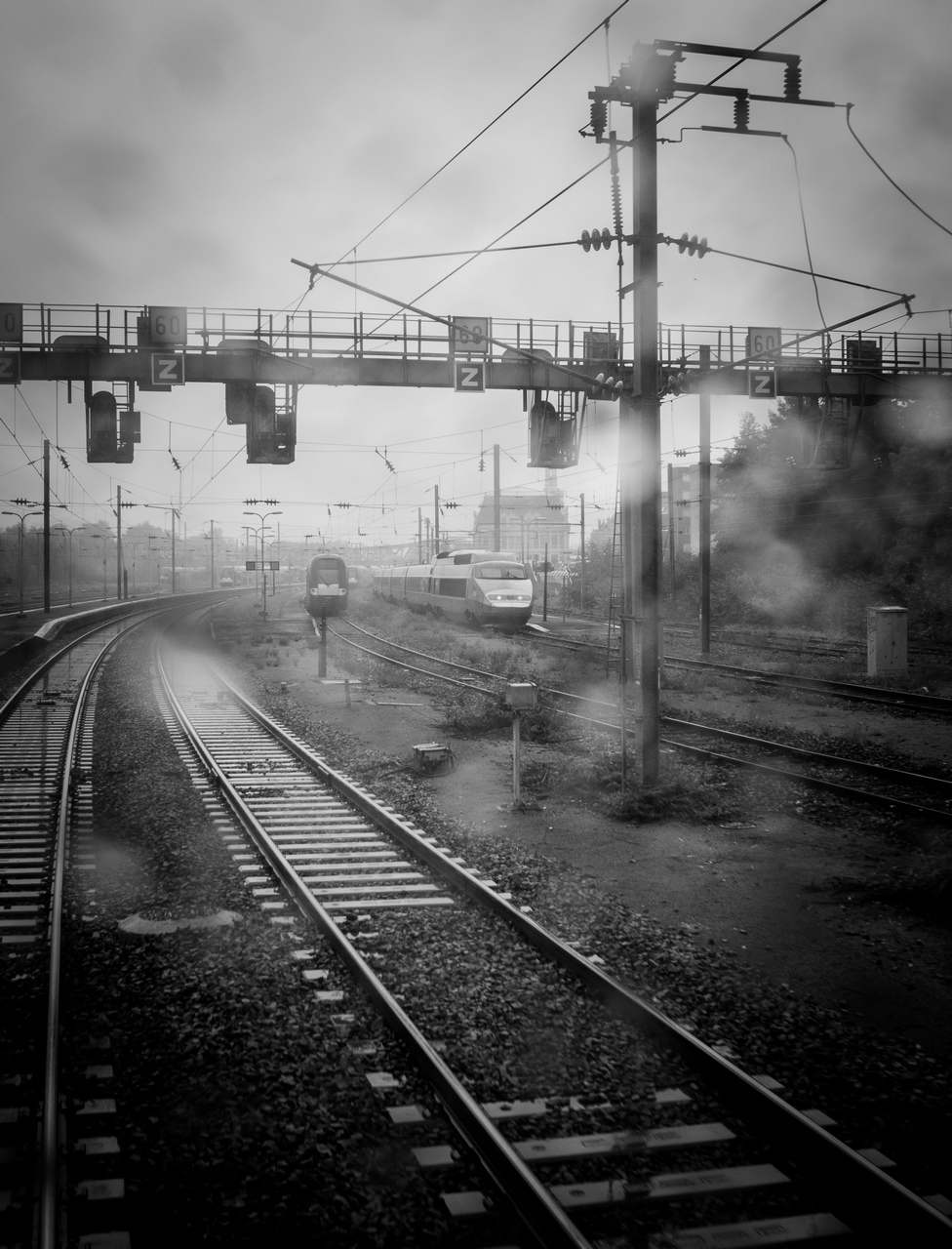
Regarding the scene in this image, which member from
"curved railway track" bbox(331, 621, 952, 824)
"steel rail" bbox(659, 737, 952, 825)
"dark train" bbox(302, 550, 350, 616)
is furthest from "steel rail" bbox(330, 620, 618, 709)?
"dark train" bbox(302, 550, 350, 616)

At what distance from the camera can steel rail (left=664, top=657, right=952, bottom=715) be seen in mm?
17500

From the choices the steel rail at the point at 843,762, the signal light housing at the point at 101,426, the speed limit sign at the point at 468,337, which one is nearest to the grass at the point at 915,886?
the steel rail at the point at 843,762

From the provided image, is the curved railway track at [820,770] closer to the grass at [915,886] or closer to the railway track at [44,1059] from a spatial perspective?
the grass at [915,886]

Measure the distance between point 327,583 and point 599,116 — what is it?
37136mm

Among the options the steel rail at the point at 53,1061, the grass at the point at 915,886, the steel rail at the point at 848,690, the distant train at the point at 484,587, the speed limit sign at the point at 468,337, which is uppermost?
the speed limit sign at the point at 468,337

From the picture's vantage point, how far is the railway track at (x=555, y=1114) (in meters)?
3.57

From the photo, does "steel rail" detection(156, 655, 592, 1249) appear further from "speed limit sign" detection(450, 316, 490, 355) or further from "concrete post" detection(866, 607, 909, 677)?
"concrete post" detection(866, 607, 909, 677)

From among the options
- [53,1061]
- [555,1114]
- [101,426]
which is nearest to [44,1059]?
Result: [53,1061]

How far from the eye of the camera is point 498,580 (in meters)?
34.1

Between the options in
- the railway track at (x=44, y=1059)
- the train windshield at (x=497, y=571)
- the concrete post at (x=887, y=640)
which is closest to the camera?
the railway track at (x=44, y=1059)

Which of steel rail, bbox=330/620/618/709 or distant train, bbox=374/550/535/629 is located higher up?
distant train, bbox=374/550/535/629

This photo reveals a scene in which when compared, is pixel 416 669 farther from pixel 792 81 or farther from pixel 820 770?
pixel 792 81

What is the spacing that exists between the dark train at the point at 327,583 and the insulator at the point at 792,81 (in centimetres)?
3628

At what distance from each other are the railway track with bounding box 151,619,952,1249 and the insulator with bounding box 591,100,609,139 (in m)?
8.42
